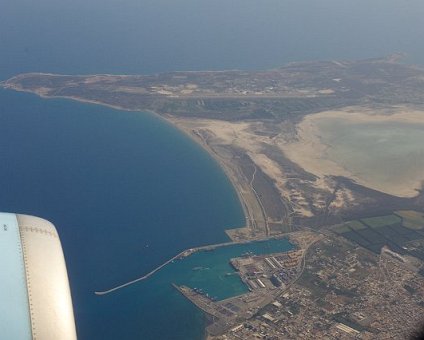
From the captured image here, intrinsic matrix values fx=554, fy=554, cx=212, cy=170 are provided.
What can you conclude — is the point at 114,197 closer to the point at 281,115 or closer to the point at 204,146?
the point at 204,146

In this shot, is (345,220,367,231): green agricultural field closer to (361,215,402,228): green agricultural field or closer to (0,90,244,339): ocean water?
(361,215,402,228): green agricultural field

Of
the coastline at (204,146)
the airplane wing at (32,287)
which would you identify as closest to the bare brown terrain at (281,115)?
the coastline at (204,146)

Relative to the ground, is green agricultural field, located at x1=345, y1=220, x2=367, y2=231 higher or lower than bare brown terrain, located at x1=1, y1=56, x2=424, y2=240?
lower

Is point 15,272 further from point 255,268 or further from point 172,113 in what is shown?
point 172,113

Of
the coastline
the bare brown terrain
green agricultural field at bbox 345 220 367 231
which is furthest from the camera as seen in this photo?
the bare brown terrain

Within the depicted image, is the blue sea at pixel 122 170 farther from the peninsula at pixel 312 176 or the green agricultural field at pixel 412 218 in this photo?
the green agricultural field at pixel 412 218

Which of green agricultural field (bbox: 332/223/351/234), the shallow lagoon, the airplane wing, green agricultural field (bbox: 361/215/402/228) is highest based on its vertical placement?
the airplane wing

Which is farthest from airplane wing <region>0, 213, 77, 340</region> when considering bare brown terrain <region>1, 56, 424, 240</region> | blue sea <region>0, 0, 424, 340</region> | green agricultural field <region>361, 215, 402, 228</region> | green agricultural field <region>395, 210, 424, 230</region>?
green agricultural field <region>395, 210, 424, 230</region>
